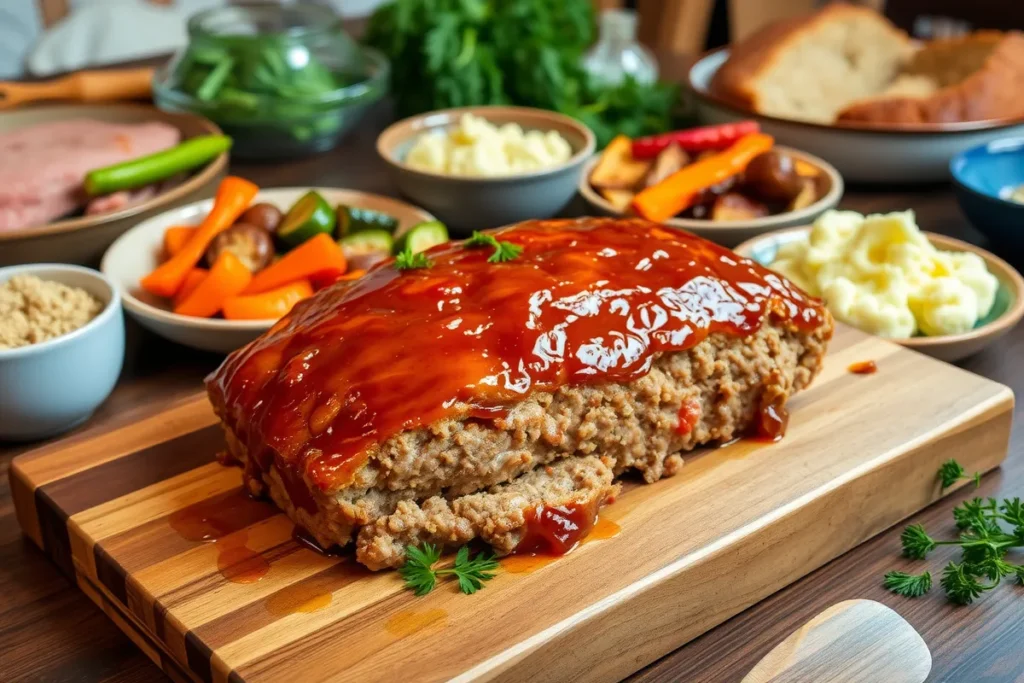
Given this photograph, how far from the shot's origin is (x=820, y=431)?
2559 mm

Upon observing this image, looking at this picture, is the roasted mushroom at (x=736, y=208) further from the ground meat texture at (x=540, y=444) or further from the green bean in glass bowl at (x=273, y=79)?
the green bean in glass bowl at (x=273, y=79)

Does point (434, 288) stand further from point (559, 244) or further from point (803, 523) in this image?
point (803, 523)

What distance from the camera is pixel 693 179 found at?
3.77 meters

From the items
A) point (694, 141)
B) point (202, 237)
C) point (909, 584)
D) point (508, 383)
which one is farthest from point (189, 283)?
point (909, 584)

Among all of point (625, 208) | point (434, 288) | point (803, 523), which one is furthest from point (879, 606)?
point (625, 208)

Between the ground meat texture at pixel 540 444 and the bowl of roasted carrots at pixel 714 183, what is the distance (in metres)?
1.06

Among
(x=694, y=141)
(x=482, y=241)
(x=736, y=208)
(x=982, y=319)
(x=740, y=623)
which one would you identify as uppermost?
(x=482, y=241)

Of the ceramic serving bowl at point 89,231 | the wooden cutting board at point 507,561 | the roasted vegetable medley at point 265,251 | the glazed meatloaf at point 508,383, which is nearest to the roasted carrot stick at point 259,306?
the roasted vegetable medley at point 265,251

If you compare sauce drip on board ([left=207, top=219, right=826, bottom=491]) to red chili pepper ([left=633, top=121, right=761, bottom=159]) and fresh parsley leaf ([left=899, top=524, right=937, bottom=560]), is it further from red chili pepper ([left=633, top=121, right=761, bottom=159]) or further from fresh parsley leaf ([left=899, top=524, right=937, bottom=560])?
red chili pepper ([left=633, top=121, right=761, bottom=159])

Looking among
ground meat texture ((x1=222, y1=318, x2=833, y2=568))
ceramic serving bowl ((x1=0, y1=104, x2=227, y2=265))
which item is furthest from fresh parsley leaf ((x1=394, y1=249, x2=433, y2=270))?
ceramic serving bowl ((x1=0, y1=104, x2=227, y2=265))

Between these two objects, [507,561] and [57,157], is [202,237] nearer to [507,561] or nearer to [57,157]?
[57,157]

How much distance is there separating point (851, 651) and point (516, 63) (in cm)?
318

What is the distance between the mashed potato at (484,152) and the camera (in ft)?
12.6

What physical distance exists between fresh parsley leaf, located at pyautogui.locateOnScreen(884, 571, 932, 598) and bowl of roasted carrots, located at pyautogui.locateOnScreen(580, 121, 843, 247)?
4.88 ft
